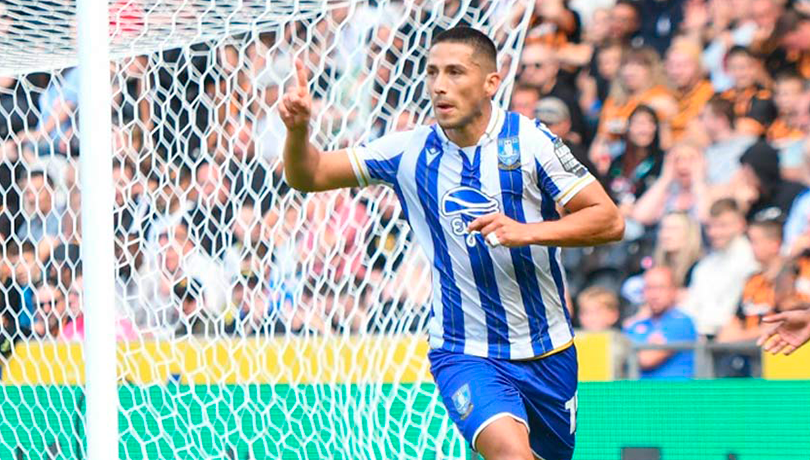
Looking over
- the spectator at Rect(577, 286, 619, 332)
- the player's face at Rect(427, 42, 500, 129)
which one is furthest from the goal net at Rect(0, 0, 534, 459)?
the player's face at Rect(427, 42, 500, 129)

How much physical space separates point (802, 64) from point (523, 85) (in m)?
1.61

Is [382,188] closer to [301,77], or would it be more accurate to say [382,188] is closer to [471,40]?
[471,40]

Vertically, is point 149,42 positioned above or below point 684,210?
above

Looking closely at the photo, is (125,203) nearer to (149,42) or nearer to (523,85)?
(149,42)

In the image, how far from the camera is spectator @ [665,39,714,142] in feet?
22.7

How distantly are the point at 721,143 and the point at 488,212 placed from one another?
10.1ft

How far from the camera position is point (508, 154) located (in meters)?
4.02

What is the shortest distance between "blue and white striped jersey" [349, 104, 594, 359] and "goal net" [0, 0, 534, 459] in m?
1.15

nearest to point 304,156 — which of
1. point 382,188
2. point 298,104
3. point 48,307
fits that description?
point 298,104

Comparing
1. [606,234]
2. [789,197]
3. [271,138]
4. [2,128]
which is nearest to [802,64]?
[789,197]

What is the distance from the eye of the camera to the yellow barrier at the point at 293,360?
548 centimetres

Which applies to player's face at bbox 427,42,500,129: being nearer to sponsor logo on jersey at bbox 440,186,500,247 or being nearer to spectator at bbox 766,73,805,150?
sponsor logo on jersey at bbox 440,186,500,247

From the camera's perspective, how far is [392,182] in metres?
4.22

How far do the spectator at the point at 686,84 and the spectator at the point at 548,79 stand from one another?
1.77 ft
